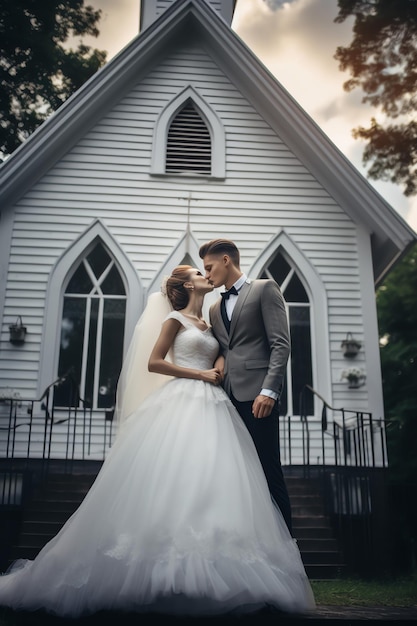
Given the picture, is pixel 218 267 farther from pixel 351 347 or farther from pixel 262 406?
pixel 351 347

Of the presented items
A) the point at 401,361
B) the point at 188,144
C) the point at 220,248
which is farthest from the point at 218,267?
the point at 401,361

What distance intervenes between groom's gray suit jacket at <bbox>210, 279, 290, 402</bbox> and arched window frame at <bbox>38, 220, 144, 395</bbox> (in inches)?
189

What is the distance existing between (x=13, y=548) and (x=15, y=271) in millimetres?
4268

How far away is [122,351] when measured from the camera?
28.6 ft

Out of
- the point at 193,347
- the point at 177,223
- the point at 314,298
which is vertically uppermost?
the point at 177,223

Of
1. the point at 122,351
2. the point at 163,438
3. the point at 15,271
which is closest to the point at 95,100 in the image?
the point at 15,271

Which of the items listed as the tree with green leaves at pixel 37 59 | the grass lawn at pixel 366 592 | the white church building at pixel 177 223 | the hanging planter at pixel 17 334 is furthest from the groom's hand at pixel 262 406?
the tree with green leaves at pixel 37 59

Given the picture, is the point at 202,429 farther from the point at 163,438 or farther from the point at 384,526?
the point at 384,526

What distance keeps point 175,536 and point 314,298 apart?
6.48m

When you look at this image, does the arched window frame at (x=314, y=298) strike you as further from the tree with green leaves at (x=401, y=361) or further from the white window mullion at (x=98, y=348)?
the tree with green leaves at (x=401, y=361)

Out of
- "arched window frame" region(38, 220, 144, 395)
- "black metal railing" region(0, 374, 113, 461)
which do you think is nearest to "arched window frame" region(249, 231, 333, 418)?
"arched window frame" region(38, 220, 144, 395)

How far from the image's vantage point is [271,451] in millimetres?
3707

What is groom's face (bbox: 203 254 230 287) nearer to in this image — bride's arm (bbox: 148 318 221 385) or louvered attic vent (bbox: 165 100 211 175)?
bride's arm (bbox: 148 318 221 385)

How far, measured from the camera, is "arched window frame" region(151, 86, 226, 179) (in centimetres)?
938
